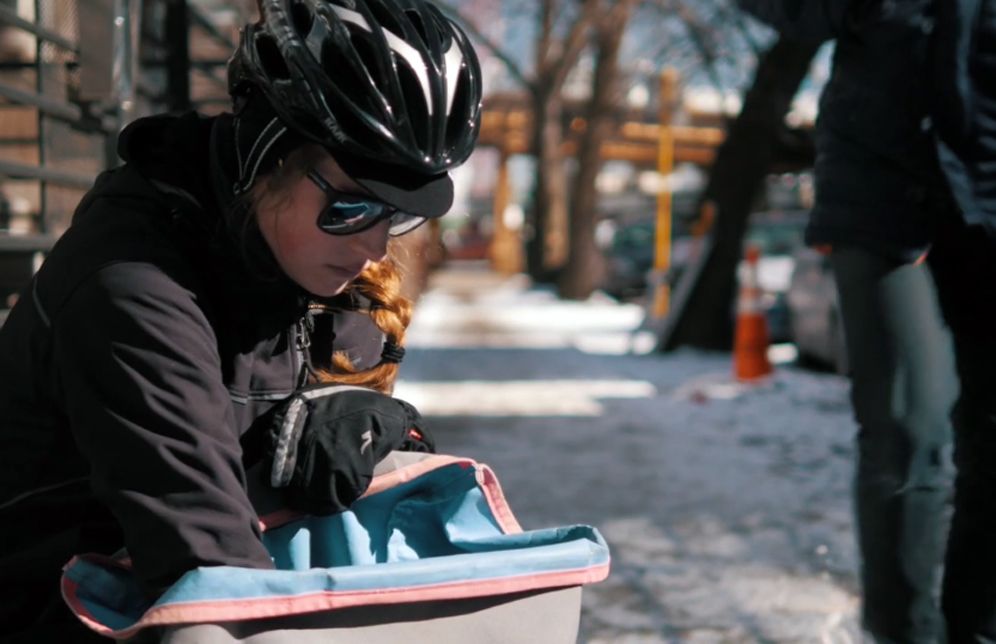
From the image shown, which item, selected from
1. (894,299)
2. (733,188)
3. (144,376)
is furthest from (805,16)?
(733,188)

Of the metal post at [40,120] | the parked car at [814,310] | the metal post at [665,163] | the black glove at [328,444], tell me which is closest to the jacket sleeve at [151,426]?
the black glove at [328,444]

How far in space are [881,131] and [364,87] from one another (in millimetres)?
1559

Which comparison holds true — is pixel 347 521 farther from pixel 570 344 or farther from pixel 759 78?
pixel 570 344

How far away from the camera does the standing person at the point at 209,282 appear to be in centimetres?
132

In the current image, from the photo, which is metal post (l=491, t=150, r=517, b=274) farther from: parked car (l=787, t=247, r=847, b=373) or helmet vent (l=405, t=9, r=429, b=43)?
helmet vent (l=405, t=9, r=429, b=43)

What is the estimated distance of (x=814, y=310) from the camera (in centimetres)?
1029

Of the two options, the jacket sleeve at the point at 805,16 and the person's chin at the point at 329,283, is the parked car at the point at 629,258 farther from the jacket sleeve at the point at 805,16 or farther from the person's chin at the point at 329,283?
the person's chin at the point at 329,283

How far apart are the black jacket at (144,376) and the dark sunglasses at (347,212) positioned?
10cm

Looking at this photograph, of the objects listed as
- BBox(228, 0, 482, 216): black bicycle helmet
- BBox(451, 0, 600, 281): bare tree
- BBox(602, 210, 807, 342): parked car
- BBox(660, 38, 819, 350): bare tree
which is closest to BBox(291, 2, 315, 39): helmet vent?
BBox(228, 0, 482, 216): black bicycle helmet

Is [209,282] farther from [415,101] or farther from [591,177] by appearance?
[591,177]

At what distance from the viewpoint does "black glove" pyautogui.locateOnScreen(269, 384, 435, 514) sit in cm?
152

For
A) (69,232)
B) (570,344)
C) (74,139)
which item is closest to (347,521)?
(69,232)

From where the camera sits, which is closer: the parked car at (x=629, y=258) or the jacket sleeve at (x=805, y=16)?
the jacket sleeve at (x=805, y=16)

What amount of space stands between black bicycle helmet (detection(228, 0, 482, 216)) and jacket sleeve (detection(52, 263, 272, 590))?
0.25 metres
